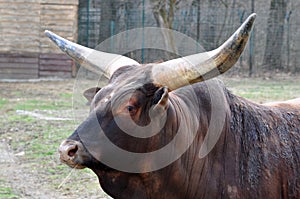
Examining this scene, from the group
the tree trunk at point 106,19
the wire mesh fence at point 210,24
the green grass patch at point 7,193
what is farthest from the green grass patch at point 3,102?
the tree trunk at point 106,19

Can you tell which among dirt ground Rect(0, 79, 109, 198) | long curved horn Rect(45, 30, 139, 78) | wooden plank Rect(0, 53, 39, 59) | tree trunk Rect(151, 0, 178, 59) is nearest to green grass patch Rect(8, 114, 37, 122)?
dirt ground Rect(0, 79, 109, 198)

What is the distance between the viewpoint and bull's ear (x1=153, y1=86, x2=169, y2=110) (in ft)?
14.0

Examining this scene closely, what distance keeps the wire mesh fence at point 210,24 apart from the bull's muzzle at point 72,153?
2241cm

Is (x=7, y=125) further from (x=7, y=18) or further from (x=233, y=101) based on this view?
(x=7, y=18)

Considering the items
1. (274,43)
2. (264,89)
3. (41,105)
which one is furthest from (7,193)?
(274,43)

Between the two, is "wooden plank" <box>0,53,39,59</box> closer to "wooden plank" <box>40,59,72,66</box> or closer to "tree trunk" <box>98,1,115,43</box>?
"wooden plank" <box>40,59,72,66</box>

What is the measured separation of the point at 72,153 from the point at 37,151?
669cm

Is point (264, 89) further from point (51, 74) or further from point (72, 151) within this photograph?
point (72, 151)

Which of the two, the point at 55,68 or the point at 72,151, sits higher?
the point at 72,151

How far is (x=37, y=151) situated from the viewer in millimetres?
10703

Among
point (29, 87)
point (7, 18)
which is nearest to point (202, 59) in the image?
point (29, 87)

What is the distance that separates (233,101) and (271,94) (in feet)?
47.8

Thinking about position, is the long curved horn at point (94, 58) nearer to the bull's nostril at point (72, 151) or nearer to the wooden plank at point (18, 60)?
the bull's nostril at point (72, 151)

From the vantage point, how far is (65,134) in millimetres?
11984
